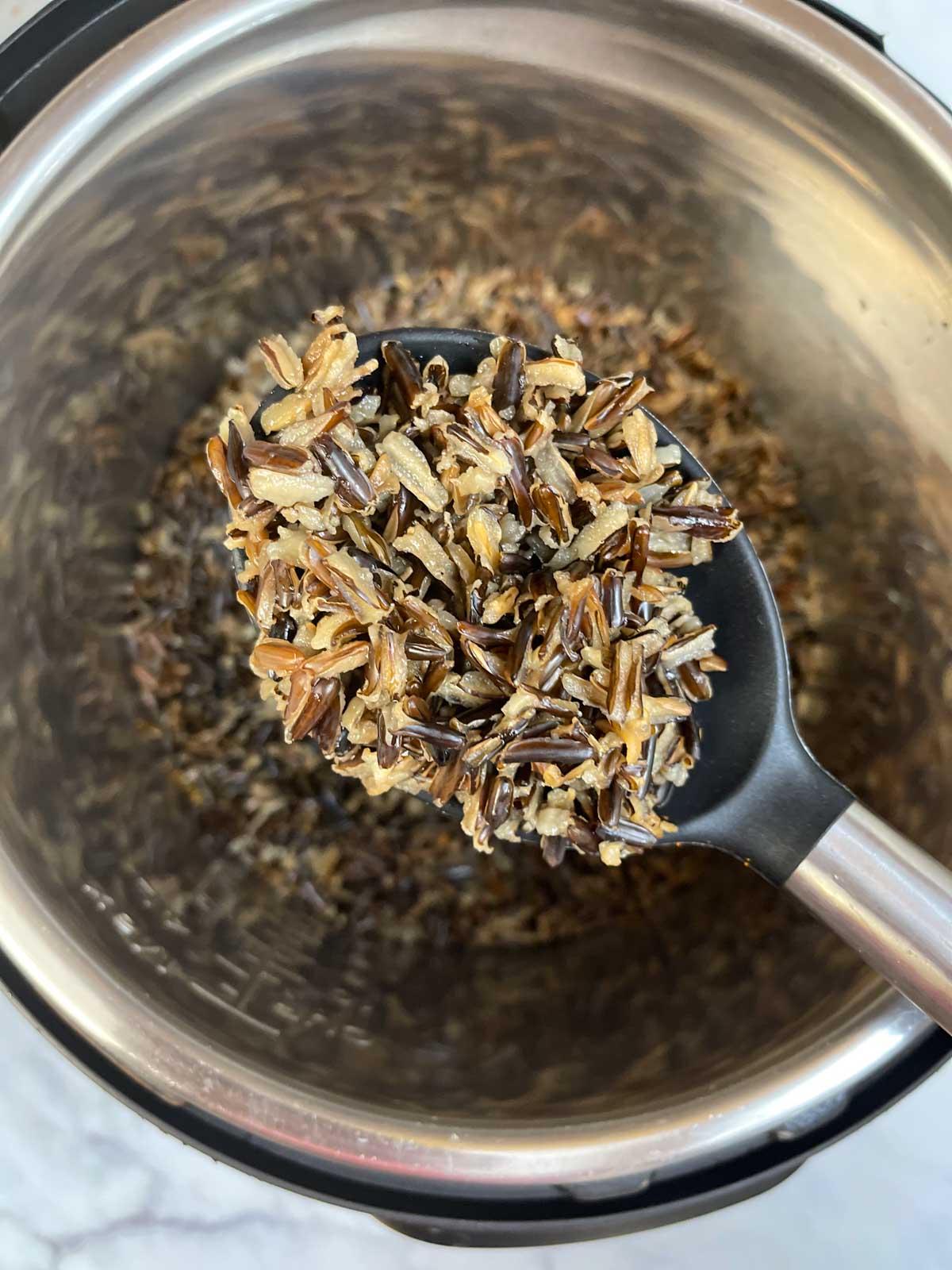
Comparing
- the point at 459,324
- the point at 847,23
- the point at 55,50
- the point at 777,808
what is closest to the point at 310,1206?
the point at 777,808

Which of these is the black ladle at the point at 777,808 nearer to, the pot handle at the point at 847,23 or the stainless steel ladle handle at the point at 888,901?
the stainless steel ladle handle at the point at 888,901

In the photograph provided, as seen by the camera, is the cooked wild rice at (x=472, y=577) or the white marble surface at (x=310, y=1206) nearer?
the cooked wild rice at (x=472, y=577)

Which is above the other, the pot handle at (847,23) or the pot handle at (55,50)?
the pot handle at (847,23)

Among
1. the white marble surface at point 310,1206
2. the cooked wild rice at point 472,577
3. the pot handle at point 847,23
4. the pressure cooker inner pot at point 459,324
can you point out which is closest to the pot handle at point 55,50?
the pressure cooker inner pot at point 459,324

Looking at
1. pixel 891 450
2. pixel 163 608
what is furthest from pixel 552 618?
pixel 163 608

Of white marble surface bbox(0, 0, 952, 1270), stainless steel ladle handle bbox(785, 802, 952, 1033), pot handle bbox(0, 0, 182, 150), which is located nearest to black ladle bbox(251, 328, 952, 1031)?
stainless steel ladle handle bbox(785, 802, 952, 1033)

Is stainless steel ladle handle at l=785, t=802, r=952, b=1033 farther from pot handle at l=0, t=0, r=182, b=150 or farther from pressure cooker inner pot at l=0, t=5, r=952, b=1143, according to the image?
pot handle at l=0, t=0, r=182, b=150

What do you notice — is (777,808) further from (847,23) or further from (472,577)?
(847,23)

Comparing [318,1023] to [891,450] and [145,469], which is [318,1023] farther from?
[891,450]
